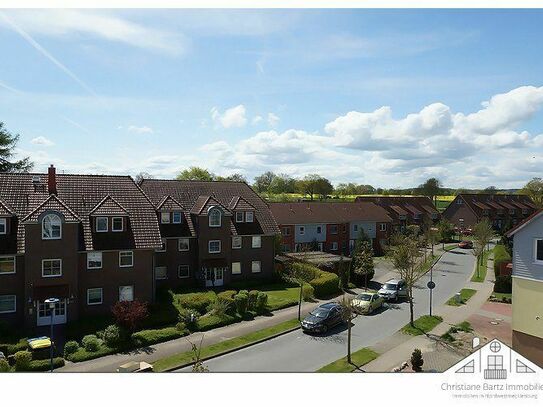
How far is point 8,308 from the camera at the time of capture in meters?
28.9

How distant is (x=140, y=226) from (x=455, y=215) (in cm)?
7088

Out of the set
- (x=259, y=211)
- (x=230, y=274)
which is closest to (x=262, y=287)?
(x=230, y=274)

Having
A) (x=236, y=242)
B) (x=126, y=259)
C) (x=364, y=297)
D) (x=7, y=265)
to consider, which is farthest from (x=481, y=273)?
(x=7, y=265)

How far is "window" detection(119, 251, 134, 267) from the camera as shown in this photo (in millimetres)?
32250

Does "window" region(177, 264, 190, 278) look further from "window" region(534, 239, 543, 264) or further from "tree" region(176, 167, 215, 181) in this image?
"tree" region(176, 167, 215, 181)

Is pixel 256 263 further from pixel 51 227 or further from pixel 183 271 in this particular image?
pixel 51 227

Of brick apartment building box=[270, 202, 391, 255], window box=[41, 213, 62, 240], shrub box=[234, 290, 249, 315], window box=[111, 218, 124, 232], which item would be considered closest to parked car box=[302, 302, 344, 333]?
shrub box=[234, 290, 249, 315]

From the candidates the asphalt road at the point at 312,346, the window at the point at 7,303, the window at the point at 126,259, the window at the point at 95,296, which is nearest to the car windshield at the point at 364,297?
the asphalt road at the point at 312,346

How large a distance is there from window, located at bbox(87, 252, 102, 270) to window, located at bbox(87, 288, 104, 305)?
1560mm

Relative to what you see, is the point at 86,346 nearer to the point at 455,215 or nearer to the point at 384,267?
the point at 384,267

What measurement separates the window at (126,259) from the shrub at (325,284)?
14938mm

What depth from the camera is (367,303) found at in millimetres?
33906

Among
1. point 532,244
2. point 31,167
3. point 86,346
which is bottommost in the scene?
point 86,346

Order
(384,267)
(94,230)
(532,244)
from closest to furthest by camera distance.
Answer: (532,244)
(94,230)
(384,267)
